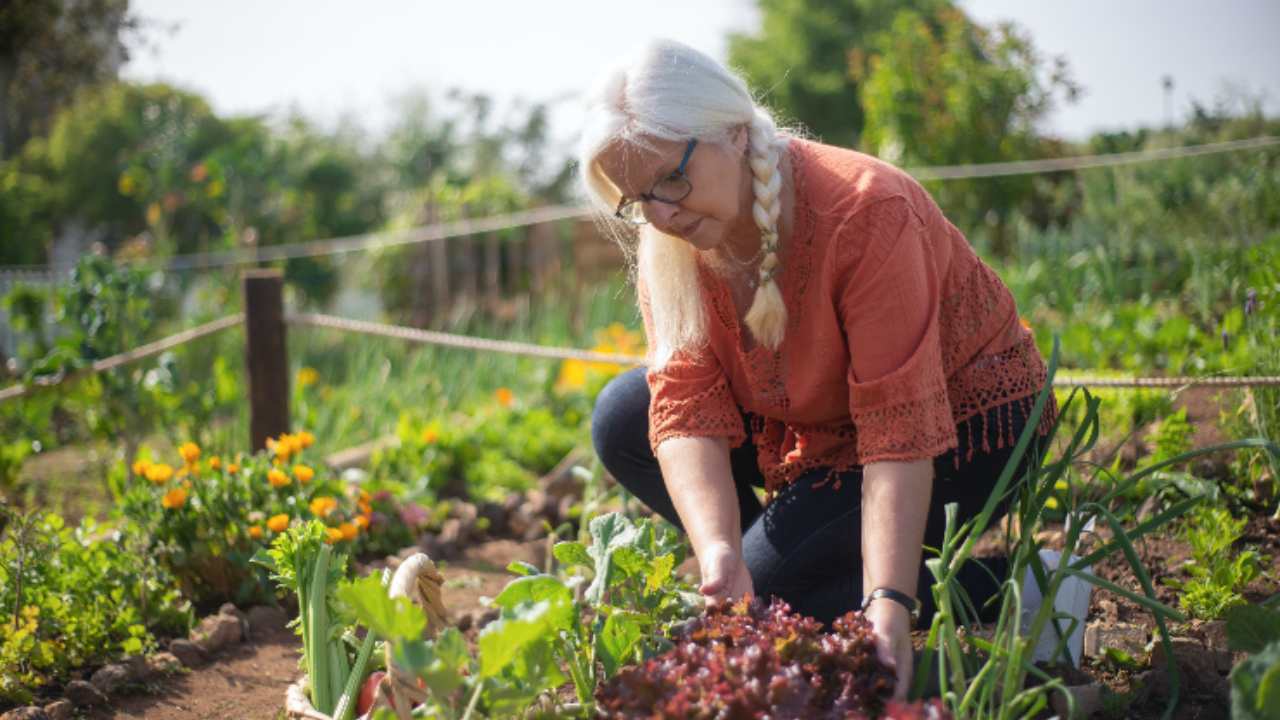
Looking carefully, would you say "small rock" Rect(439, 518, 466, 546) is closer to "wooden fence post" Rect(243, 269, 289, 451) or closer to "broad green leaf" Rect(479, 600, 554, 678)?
"wooden fence post" Rect(243, 269, 289, 451)

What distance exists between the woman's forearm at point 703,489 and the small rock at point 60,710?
1206 millimetres

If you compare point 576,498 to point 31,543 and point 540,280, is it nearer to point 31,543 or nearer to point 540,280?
point 31,543

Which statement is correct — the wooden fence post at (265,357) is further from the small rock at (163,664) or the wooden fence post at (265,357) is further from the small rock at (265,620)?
the small rock at (163,664)

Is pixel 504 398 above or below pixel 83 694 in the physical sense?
above

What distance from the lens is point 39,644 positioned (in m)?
2.15

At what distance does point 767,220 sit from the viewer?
1.76m

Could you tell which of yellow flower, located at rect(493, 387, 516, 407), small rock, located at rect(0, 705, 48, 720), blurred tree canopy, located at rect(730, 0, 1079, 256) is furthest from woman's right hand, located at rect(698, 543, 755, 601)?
blurred tree canopy, located at rect(730, 0, 1079, 256)

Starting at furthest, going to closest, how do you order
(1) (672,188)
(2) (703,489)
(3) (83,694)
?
(3) (83,694) → (2) (703,489) → (1) (672,188)

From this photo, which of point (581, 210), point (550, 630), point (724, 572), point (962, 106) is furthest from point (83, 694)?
point (962, 106)

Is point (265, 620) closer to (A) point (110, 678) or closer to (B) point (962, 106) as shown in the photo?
(A) point (110, 678)

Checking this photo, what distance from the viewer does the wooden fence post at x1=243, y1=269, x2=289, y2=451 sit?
3.57 meters

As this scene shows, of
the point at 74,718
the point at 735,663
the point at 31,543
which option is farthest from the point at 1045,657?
the point at 31,543

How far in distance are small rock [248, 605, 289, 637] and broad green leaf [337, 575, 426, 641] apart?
4.77ft

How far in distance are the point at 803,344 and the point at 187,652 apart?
1.54 metres
